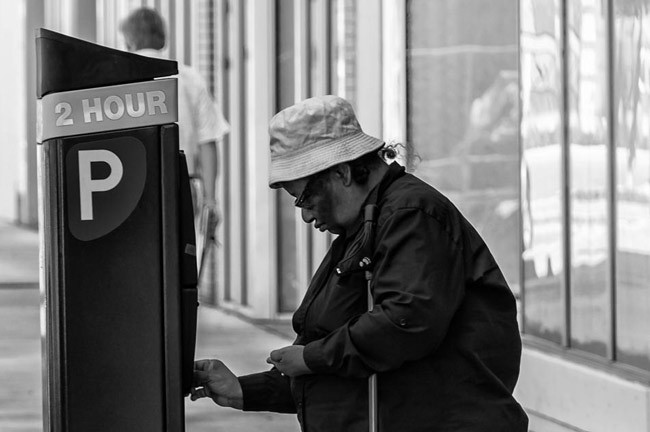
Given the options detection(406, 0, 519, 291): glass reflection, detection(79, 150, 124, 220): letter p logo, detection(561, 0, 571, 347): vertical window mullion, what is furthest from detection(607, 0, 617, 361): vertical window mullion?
detection(79, 150, 124, 220): letter p logo

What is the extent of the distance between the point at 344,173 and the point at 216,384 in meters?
0.63

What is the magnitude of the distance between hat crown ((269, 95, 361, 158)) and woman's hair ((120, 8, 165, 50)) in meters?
4.90

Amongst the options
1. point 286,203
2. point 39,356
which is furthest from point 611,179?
point 286,203

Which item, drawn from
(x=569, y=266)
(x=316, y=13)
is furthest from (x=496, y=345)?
(x=316, y=13)

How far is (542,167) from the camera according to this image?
698 centimetres

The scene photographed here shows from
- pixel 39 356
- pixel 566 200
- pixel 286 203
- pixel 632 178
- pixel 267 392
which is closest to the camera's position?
pixel 267 392

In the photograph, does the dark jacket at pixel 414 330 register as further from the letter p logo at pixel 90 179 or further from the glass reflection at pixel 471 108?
the glass reflection at pixel 471 108

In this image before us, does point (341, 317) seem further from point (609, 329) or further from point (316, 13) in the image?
point (316, 13)

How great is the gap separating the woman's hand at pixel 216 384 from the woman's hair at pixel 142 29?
477cm

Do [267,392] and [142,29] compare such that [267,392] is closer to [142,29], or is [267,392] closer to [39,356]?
[142,29]

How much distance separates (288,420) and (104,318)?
3900 mm

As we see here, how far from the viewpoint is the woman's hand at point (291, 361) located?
11.6ft

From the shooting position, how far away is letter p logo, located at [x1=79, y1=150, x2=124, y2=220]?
3.41 metres

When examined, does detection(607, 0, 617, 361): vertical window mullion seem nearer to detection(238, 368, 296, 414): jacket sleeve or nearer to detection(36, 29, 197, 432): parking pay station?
detection(238, 368, 296, 414): jacket sleeve
